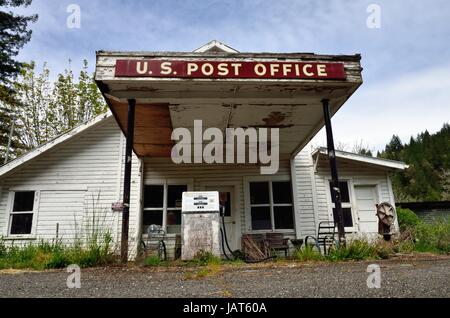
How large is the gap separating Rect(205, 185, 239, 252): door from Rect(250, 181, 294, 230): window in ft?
1.94

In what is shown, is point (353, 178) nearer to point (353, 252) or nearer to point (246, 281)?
point (353, 252)

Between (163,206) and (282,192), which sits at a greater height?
(282,192)

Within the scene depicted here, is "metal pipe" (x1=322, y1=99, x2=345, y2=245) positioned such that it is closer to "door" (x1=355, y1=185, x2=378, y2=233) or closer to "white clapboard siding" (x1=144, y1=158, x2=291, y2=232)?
"white clapboard siding" (x1=144, y1=158, x2=291, y2=232)

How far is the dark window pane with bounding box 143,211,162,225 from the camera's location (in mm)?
10250

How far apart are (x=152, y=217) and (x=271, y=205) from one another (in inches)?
150

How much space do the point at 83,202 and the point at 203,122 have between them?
495cm

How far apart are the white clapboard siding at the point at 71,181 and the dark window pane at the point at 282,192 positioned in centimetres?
502

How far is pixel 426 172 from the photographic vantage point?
41.7 meters

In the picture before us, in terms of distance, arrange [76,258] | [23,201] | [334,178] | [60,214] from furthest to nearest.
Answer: [23,201]
[60,214]
[334,178]
[76,258]

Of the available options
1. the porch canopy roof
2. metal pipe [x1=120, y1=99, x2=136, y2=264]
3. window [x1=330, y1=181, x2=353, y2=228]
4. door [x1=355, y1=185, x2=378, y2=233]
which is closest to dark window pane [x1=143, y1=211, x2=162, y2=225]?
the porch canopy roof

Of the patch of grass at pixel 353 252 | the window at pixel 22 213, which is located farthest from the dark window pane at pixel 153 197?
the patch of grass at pixel 353 252

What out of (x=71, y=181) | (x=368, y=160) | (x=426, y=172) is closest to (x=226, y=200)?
(x=368, y=160)
